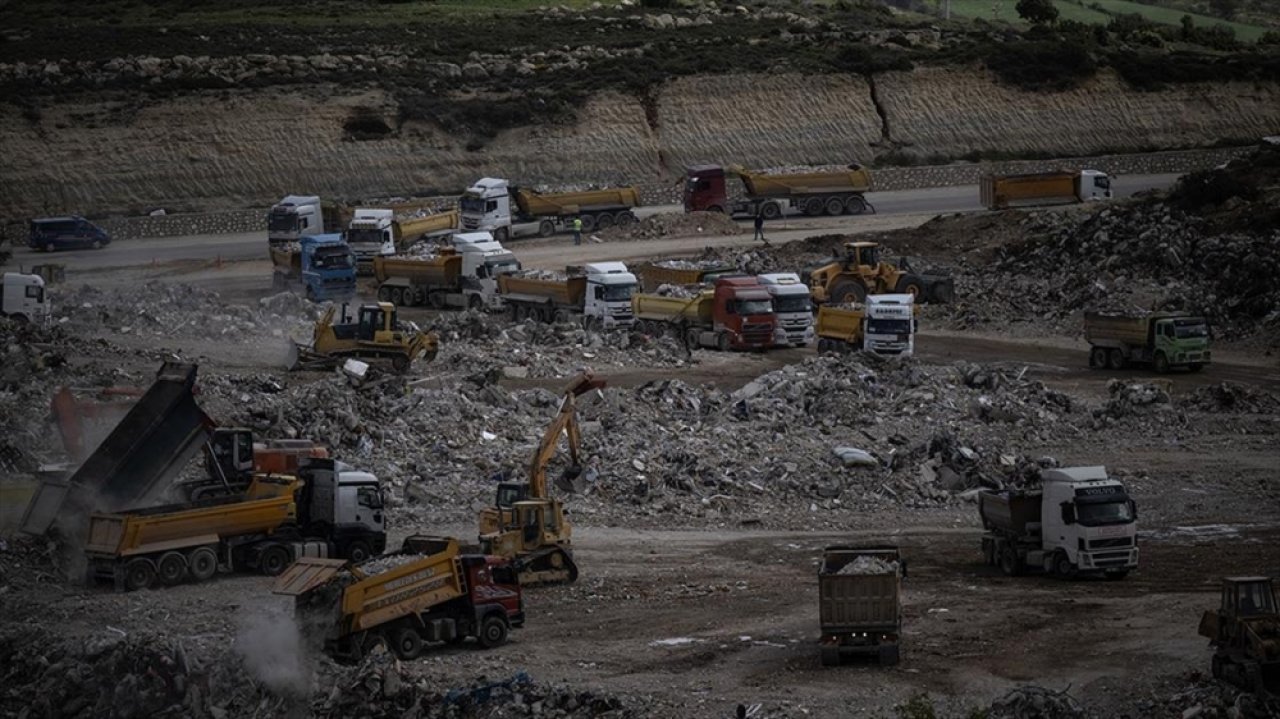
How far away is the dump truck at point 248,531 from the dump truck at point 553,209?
34.5 meters

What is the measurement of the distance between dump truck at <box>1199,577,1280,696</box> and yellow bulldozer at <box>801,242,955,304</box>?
28.7m

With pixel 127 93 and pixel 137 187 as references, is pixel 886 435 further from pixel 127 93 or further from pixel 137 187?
pixel 127 93

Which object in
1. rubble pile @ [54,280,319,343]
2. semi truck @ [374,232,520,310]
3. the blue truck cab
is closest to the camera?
rubble pile @ [54,280,319,343]

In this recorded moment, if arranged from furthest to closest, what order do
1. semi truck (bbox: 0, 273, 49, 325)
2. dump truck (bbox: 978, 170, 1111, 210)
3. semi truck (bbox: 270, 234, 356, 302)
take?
dump truck (bbox: 978, 170, 1111, 210) < semi truck (bbox: 270, 234, 356, 302) < semi truck (bbox: 0, 273, 49, 325)

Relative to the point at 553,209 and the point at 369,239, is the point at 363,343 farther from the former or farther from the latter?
the point at 553,209

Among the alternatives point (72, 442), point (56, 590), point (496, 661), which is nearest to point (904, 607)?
point (496, 661)

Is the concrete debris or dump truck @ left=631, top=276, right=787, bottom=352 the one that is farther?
dump truck @ left=631, top=276, right=787, bottom=352

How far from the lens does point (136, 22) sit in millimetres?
88125

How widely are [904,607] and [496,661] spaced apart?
220 inches

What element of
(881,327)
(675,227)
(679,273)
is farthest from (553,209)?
(881,327)

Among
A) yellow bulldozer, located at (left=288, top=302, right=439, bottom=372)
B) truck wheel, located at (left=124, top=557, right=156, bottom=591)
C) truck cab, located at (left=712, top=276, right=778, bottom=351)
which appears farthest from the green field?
truck wheel, located at (left=124, top=557, right=156, bottom=591)

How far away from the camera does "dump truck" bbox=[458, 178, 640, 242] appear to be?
204 ft

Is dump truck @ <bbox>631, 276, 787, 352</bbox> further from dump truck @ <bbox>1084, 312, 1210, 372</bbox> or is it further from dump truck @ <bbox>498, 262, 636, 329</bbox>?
dump truck @ <bbox>1084, 312, 1210, 372</bbox>

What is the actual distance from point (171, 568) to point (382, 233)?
31.4 metres
